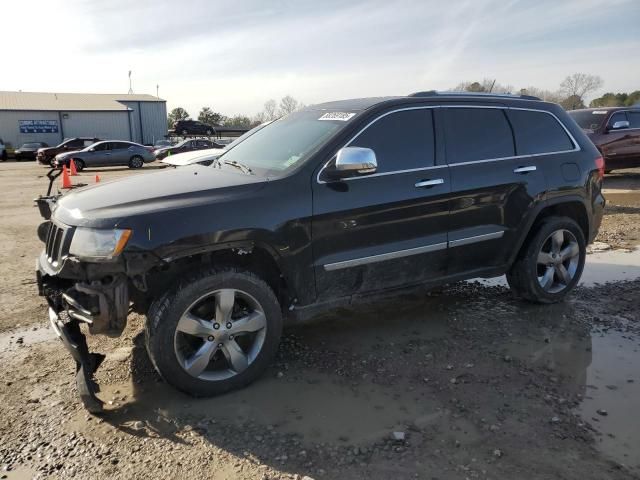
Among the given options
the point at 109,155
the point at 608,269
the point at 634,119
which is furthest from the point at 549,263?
the point at 109,155

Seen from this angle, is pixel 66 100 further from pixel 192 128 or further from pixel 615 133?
pixel 615 133

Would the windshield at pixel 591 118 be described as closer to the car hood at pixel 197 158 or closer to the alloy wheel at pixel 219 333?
the car hood at pixel 197 158

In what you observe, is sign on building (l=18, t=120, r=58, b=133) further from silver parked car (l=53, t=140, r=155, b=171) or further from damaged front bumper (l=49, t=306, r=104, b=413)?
damaged front bumper (l=49, t=306, r=104, b=413)

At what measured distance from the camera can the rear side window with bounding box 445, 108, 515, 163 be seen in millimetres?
4344

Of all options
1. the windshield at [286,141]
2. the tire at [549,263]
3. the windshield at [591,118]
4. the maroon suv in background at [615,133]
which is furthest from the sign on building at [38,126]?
the tire at [549,263]

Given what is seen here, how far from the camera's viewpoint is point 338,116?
13.4 ft

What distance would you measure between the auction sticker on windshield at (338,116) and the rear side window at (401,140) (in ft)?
0.59

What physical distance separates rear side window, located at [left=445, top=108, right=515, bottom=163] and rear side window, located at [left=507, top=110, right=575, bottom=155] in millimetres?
114

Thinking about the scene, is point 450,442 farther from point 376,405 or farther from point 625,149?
point 625,149

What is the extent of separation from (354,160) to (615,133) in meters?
12.4

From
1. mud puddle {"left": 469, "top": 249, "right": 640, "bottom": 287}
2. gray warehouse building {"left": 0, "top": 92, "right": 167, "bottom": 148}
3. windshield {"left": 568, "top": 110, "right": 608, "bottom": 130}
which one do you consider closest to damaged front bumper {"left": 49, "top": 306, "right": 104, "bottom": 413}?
mud puddle {"left": 469, "top": 249, "right": 640, "bottom": 287}

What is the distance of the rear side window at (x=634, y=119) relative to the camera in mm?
13523

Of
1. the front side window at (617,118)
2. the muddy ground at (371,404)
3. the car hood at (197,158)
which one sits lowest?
the muddy ground at (371,404)

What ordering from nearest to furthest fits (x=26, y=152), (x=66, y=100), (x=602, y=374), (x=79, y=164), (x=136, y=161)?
(x=602, y=374) → (x=79, y=164) → (x=136, y=161) → (x=26, y=152) → (x=66, y=100)
